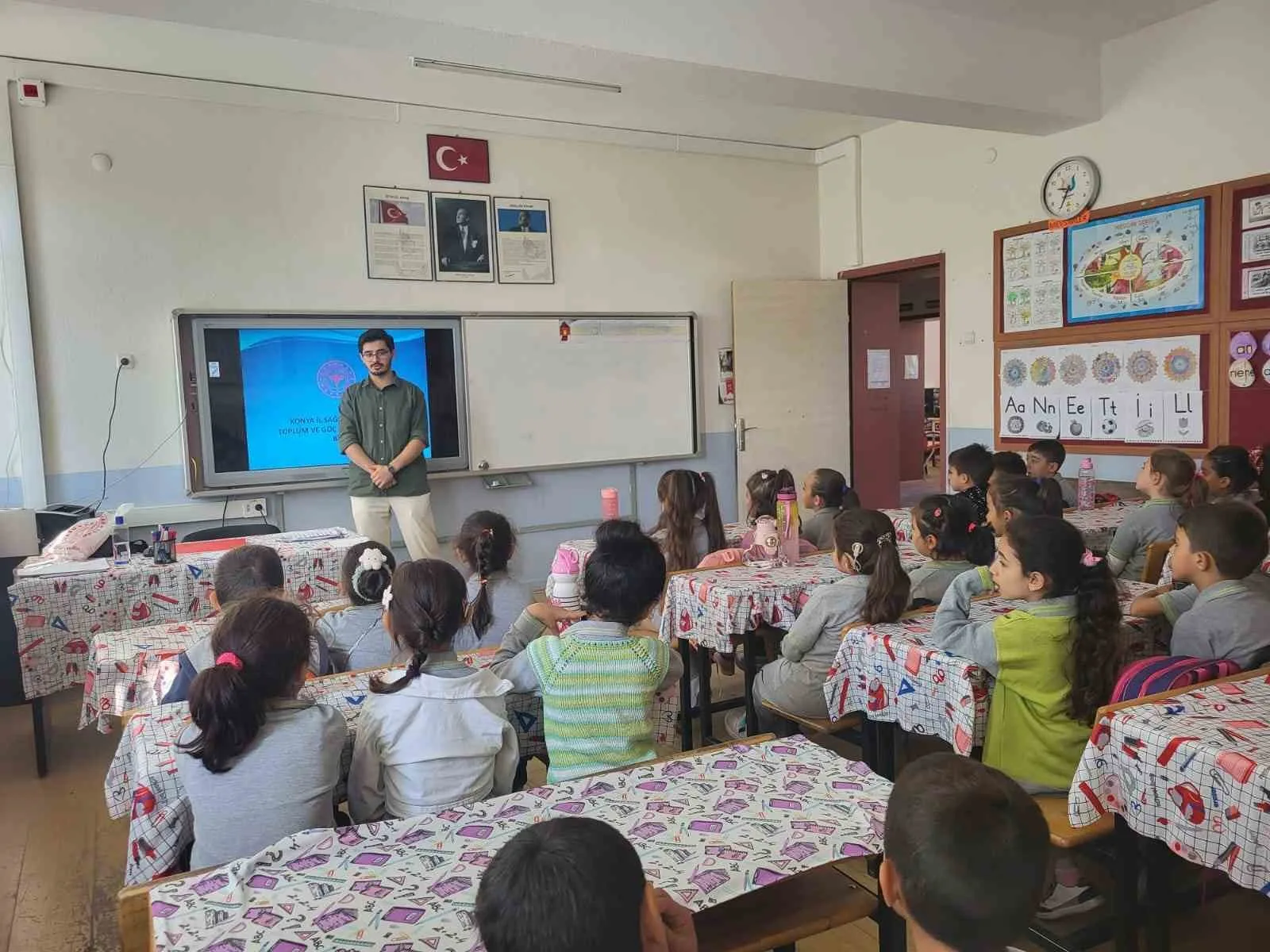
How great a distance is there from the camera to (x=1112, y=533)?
3609 millimetres

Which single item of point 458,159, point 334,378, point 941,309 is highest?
point 458,159

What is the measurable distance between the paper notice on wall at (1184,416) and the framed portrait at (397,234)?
394cm

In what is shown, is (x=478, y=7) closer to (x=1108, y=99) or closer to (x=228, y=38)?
(x=228, y=38)

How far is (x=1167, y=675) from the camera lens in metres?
1.67

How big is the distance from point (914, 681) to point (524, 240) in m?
4.06

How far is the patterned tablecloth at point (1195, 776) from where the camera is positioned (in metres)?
1.31

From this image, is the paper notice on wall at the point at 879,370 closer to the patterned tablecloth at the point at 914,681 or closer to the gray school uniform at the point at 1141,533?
the gray school uniform at the point at 1141,533

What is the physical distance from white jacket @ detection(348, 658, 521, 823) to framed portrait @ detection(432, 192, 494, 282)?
3899mm

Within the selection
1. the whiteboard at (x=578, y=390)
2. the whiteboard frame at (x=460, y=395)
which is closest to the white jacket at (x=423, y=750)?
the whiteboard frame at (x=460, y=395)

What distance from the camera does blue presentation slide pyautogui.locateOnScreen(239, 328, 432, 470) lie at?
4.66 meters

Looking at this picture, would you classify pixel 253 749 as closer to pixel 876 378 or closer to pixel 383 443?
pixel 383 443

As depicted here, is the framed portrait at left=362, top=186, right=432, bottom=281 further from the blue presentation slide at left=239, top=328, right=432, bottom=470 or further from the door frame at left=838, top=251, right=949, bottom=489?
the door frame at left=838, top=251, right=949, bottom=489

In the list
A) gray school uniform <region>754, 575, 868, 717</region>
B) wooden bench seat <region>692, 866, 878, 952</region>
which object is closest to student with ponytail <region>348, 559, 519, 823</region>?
wooden bench seat <region>692, 866, 878, 952</region>

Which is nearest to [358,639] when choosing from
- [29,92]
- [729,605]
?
[729,605]
